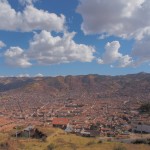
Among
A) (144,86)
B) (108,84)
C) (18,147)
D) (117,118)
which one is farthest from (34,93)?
(18,147)

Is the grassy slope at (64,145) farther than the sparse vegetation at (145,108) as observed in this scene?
No

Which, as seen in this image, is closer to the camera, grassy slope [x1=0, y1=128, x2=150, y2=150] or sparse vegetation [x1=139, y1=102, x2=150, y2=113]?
grassy slope [x1=0, y1=128, x2=150, y2=150]

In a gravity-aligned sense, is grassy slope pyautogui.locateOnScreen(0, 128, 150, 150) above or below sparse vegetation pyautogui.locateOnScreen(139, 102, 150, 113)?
below

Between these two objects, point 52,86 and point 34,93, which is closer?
point 34,93

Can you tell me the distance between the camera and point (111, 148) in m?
34.6

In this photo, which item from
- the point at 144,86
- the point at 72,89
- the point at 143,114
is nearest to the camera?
the point at 143,114

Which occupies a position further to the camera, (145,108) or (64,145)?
(145,108)

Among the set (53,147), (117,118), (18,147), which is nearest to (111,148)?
(53,147)

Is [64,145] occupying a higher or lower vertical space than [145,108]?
lower

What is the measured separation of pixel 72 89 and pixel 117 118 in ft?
377

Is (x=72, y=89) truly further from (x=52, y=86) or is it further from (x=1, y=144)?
(x=1, y=144)

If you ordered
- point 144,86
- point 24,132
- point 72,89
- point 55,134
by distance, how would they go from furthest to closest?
point 72,89
point 144,86
point 24,132
point 55,134

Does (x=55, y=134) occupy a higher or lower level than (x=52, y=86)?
lower

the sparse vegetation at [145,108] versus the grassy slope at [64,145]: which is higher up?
the sparse vegetation at [145,108]
